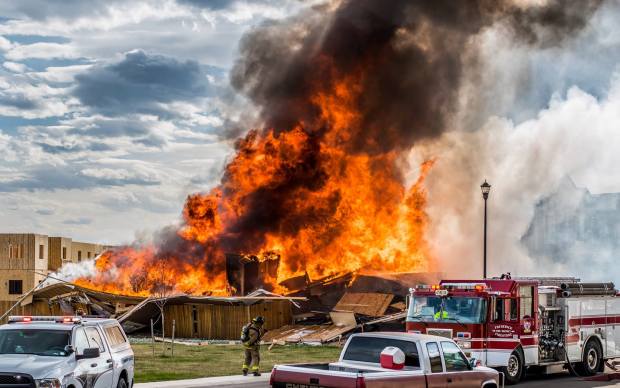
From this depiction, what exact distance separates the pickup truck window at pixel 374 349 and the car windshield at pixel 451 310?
30.0 ft

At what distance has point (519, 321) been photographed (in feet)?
78.8

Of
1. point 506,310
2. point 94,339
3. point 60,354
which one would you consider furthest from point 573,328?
point 60,354

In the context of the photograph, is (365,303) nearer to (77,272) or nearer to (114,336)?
(77,272)

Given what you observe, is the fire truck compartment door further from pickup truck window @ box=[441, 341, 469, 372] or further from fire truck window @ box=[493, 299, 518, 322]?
pickup truck window @ box=[441, 341, 469, 372]

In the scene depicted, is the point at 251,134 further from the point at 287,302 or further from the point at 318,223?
the point at 287,302

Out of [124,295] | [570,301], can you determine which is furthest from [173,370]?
[124,295]

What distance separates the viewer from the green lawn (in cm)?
2592

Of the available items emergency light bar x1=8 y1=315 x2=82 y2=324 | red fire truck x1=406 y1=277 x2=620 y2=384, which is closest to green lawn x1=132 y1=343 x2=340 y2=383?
red fire truck x1=406 y1=277 x2=620 y2=384

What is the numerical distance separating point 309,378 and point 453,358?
320 centimetres

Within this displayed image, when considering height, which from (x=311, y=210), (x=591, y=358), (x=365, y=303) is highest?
(x=311, y=210)

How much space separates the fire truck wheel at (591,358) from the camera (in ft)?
86.8

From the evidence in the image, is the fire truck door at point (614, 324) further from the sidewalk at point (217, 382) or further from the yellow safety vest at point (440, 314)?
the sidewalk at point (217, 382)

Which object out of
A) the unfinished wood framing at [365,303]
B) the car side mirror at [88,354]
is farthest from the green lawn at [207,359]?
the car side mirror at [88,354]

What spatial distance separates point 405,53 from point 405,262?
534 inches
